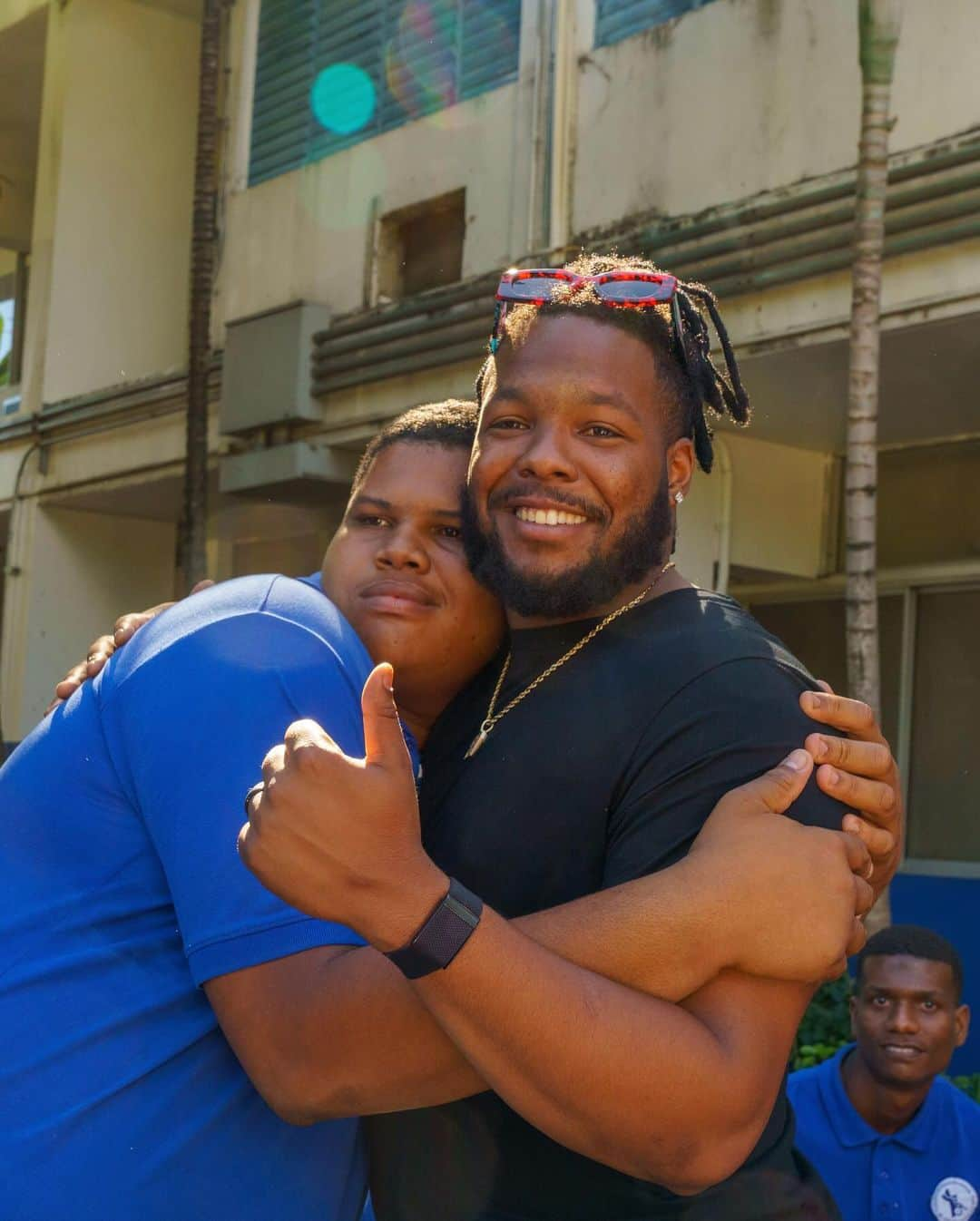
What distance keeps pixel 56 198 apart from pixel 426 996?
527 inches

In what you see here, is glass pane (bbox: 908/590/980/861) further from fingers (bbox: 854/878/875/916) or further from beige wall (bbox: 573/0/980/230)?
fingers (bbox: 854/878/875/916)

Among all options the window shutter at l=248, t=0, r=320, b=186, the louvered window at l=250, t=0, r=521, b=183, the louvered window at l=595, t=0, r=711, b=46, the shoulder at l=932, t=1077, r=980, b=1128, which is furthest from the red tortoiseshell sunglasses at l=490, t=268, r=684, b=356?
the window shutter at l=248, t=0, r=320, b=186

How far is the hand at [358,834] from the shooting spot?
6.42ft

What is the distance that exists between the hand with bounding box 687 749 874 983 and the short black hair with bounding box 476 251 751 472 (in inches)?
35.1

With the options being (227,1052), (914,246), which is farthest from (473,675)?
(914,246)

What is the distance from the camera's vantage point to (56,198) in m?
14.3

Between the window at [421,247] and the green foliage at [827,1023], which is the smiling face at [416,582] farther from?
the window at [421,247]

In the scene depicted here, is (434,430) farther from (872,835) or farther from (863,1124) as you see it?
(863,1124)

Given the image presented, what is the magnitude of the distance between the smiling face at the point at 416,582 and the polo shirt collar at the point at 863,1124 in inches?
110

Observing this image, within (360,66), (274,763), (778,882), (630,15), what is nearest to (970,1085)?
(778,882)

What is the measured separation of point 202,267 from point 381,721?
11.0 m

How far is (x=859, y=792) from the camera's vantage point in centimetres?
233

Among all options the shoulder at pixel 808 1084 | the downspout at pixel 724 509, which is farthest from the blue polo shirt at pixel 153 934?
the downspout at pixel 724 509

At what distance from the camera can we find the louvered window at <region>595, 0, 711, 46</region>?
945cm
